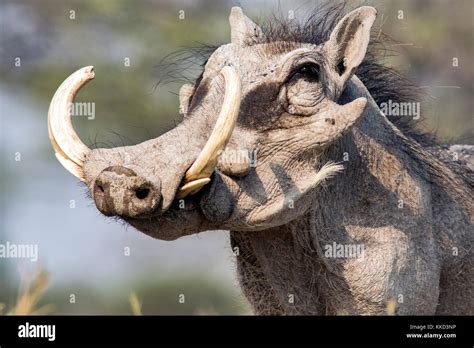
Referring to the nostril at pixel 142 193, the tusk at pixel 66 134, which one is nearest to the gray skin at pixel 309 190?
the nostril at pixel 142 193

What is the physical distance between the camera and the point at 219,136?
5.34 m

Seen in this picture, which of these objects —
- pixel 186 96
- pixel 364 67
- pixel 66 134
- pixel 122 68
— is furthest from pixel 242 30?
pixel 122 68

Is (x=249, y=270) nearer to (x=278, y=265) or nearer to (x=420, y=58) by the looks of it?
(x=278, y=265)

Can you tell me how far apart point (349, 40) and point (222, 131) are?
1153 millimetres

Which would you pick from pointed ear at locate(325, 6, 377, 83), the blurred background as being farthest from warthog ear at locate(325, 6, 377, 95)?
the blurred background

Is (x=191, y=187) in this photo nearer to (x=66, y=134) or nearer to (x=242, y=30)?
(x=66, y=134)

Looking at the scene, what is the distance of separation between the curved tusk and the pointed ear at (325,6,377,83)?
31.1 inches

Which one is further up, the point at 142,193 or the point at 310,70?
the point at 310,70

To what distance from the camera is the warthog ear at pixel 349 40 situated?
6.13m

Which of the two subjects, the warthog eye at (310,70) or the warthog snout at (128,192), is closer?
the warthog snout at (128,192)

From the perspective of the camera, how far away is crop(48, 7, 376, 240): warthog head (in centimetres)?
525

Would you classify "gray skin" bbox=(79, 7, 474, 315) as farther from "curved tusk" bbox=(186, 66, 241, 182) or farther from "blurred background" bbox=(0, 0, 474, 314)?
"blurred background" bbox=(0, 0, 474, 314)

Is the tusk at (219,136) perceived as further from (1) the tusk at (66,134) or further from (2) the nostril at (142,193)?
(1) the tusk at (66,134)
